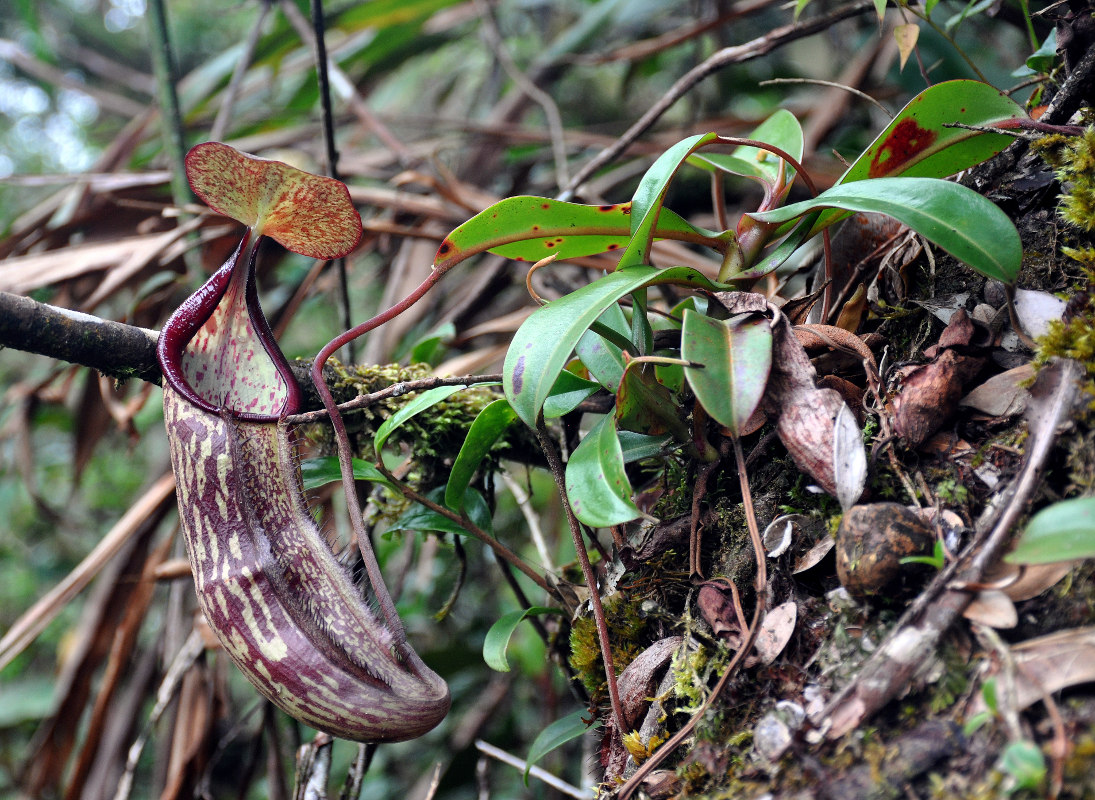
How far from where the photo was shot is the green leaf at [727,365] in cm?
58

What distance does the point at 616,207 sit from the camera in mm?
740

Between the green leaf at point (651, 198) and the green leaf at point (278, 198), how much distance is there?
31 cm

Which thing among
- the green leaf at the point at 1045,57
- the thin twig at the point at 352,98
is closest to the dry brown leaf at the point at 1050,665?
the green leaf at the point at 1045,57

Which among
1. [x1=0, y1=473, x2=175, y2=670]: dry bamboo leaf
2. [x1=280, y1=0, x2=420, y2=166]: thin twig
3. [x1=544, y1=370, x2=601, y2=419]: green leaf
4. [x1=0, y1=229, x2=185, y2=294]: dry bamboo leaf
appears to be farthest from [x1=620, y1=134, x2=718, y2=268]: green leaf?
[x1=280, y1=0, x2=420, y2=166]: thin twig

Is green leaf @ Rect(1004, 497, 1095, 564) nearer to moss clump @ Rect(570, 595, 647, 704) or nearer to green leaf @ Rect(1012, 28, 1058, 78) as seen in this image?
moss clump @ Rect(570, 595, 647, 704)

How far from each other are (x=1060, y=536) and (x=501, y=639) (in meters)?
0.54

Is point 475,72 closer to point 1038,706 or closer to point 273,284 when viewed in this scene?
point 273,284

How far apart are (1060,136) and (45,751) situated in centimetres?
189

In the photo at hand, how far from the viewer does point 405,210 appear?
1513 millimetres

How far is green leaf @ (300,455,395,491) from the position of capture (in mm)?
827

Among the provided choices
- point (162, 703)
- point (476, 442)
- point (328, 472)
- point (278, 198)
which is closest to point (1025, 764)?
point (476, 442)

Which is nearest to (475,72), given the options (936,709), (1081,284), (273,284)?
(273,284)

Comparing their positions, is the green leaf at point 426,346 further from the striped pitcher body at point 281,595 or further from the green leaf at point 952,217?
the green leaf at point 952,217

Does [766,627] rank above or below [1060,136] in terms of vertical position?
below
